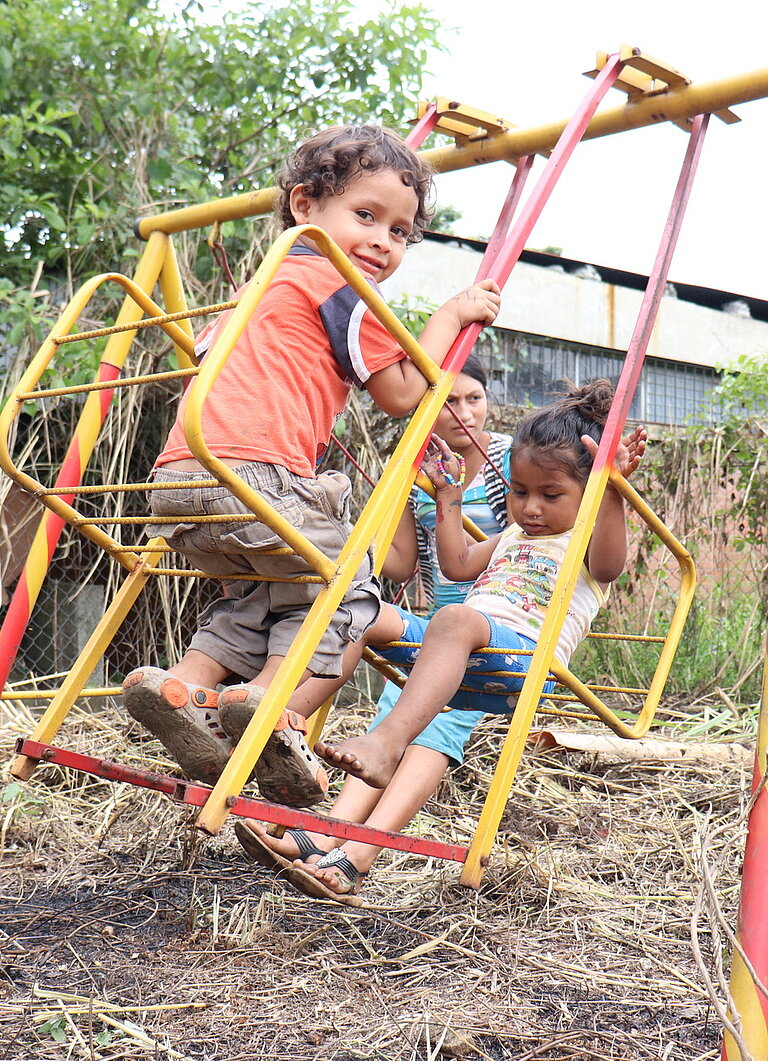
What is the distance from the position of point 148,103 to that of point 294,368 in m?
3.43

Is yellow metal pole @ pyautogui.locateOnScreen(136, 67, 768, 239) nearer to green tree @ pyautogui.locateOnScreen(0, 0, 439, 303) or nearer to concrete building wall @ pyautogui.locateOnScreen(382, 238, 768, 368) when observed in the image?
green tree @ pyautogui.locateOnScreen(0, 0, 439, 303)

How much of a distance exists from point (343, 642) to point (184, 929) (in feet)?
2.63

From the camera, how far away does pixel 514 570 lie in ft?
8.55

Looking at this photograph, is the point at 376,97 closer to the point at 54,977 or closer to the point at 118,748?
the point at 118,748

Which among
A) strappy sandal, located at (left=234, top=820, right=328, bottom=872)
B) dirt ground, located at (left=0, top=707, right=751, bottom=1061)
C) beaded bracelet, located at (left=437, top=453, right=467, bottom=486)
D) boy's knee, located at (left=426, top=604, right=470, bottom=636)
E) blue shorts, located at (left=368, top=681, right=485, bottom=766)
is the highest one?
beaded bracelet, located at (left=437, top=453, right=467, bottom=486)

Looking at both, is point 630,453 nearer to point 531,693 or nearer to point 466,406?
point 531,693

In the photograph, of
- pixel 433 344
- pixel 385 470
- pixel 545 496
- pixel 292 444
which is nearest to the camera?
pixel 292 444

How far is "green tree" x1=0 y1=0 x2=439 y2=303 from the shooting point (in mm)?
4688

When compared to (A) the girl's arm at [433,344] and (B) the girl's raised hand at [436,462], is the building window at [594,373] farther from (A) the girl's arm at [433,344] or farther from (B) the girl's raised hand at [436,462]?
(A) the girl's arm at [433,344]

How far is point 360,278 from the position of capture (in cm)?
173

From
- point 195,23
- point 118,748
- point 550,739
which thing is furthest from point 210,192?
point 550,739

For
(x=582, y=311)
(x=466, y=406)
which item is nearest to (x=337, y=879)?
(x=466, y=406)

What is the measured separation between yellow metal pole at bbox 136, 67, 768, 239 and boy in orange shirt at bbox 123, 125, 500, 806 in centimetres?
61

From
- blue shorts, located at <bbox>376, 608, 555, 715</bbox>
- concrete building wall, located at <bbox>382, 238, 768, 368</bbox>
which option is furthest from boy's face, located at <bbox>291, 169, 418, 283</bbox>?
concrete building wall, located at <bbox>382, 238, 768, 368</bbox>
